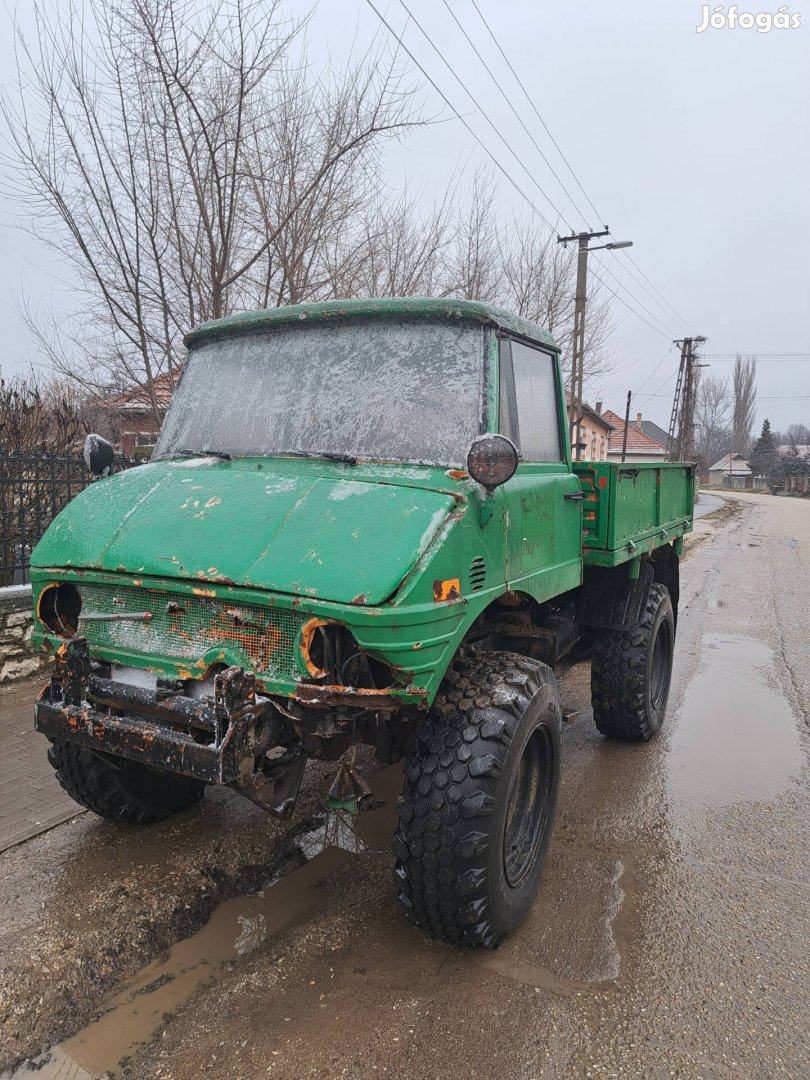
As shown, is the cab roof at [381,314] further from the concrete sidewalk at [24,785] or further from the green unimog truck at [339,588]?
the concrete sidewalk at [24,785]

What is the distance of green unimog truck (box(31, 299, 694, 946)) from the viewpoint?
8.21 ft

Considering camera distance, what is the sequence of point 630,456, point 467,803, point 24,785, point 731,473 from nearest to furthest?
point 467,803 → point 24,785 → point 630,456 → point 731,473

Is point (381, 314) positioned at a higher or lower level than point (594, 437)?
lower

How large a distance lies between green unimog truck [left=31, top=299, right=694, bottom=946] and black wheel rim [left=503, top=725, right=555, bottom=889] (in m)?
0.01

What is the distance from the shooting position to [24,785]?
171 inches

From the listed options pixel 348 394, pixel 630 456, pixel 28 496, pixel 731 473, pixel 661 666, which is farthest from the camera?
pixel 731 473

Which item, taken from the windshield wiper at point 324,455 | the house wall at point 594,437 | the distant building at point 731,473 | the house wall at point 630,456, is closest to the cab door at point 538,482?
the windshield wiper at point 324,455

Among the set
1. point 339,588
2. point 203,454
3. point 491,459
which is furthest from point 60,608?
point 491,459

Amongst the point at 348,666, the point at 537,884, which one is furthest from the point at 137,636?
the point at 537,884

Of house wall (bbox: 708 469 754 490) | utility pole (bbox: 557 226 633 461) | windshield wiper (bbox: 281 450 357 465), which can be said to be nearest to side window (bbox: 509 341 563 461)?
windshield wiper (bbox: 281 450 357 465)

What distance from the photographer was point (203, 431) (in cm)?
364

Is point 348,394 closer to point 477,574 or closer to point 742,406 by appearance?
point 477,574

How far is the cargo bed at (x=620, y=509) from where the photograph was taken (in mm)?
4285

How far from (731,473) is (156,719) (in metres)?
84.2
